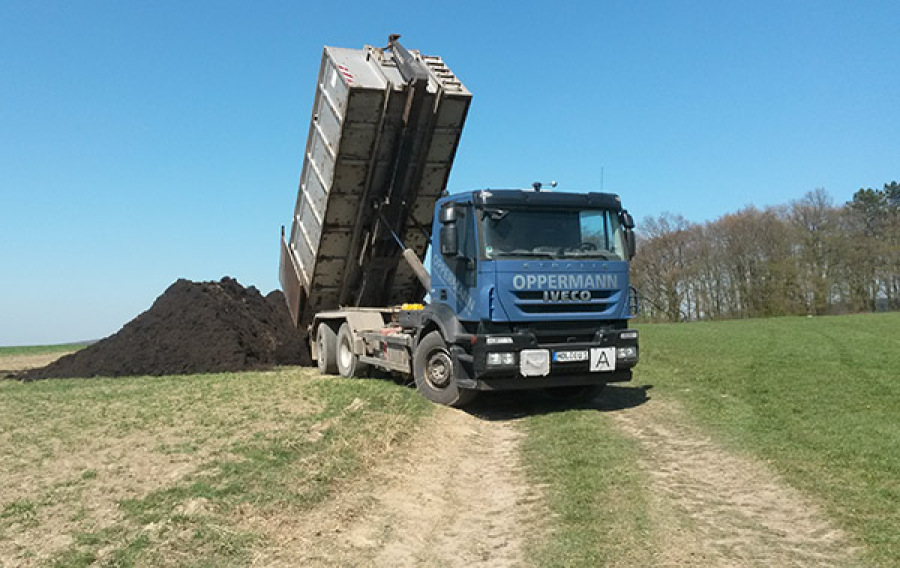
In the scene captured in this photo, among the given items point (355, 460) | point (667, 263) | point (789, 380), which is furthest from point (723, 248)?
point (355, 460)

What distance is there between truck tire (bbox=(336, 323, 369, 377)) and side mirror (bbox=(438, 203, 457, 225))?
432 cm

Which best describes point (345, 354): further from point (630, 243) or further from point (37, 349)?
point (37, 349)

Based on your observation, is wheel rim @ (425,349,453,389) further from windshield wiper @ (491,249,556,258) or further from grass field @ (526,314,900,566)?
windshield wiper @ (491,249,556,258)

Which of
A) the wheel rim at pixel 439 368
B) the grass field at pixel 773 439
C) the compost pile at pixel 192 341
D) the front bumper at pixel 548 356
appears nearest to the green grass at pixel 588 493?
the grass field at pixel 773 439

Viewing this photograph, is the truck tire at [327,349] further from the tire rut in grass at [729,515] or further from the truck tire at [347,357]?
the tire rut in grass at [729,515]

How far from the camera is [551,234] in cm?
931

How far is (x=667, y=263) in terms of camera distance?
1791 inches

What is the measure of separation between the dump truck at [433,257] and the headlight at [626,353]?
1 cm

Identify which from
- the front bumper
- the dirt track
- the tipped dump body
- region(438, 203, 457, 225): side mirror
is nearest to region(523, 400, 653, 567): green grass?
the dirt track

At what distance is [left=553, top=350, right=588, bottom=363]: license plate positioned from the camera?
356 inches

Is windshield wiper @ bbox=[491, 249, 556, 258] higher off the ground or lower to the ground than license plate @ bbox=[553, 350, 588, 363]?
higher

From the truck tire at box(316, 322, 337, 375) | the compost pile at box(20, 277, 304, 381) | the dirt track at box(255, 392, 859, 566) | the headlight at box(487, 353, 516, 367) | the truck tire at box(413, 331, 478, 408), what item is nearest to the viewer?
the dirt track at box(255, 392, 859, 566)

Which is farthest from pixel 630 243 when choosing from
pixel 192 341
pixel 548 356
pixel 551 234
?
pixel 192 341

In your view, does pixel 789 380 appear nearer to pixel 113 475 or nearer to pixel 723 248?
pixel 113 475
